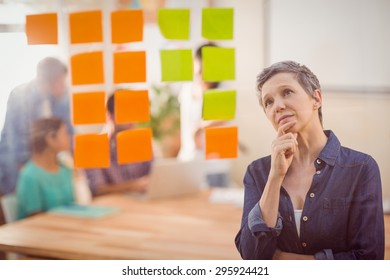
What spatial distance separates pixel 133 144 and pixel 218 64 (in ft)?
1.38

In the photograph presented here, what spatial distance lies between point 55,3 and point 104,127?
19.0 inches

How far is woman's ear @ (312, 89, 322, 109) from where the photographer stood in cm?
157

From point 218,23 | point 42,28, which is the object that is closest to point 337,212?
point 218,23

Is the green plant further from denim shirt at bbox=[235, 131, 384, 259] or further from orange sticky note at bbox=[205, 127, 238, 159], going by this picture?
denim shirt at bbox=[235, 131, 384, 259]

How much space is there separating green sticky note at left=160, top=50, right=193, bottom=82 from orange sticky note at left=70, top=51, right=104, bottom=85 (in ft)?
0.78

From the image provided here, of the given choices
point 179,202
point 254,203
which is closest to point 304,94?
point 254,203

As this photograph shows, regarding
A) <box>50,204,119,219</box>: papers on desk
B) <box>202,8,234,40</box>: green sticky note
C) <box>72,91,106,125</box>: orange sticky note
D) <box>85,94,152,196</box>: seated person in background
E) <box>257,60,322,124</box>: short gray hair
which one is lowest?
<box>50,204,119,219</box>: papers on desk

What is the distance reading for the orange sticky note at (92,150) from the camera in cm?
184

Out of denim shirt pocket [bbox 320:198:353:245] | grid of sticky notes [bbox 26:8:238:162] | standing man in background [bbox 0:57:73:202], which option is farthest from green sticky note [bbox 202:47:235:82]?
standing man in background [bbox 0:57:73:202]

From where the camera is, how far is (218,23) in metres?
1.68

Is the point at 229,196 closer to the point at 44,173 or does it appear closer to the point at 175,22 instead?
the point at 44,173

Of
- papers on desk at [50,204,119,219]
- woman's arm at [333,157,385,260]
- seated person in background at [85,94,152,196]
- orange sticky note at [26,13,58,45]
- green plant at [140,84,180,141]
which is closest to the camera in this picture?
woman's arm at [333,157,385,260]

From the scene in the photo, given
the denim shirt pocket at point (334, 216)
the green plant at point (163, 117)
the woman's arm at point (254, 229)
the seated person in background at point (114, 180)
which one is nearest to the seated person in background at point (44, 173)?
the seated person in background at point (114, 180)
